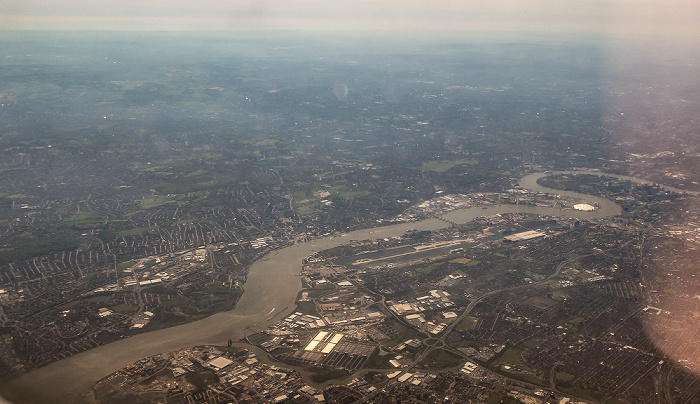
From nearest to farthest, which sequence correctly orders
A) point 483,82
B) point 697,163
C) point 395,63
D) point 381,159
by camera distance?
1. point 697,163
2. point 381,159
3. point 483,82
4. point 395,63

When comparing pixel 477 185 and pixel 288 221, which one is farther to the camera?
pixel 477 185

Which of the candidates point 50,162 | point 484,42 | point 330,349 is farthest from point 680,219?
point 484,42

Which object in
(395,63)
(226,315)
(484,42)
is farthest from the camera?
(484,42)

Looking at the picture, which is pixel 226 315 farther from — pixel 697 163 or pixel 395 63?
pixel 395 63

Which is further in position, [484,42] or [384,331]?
[484,42]

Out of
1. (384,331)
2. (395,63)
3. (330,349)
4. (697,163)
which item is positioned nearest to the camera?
(330,349)

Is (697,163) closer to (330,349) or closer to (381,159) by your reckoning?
(381,159)

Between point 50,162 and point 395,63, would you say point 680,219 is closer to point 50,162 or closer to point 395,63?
point 50,162

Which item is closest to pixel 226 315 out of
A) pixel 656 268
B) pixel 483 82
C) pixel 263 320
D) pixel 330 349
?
pixel 263 320

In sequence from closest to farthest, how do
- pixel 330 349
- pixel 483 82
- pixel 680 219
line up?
pixel 330 349, pixel 680 219, pixel 483 82
